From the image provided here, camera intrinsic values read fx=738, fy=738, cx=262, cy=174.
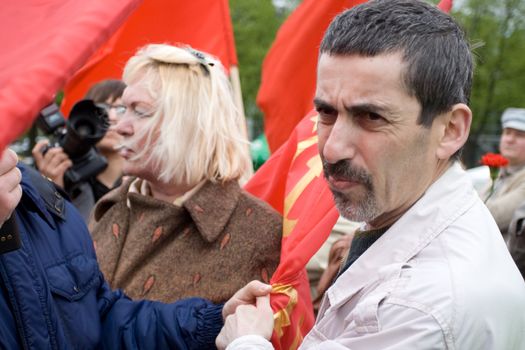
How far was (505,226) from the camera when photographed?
4.88 metres

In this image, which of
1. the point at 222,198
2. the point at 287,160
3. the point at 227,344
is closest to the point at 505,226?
the point at 287,160

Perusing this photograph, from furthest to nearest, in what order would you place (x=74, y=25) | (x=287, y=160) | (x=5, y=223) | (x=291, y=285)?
(x=287, y=160) < (x=291, y=285) < (x=5, y=223) < (x=74, y=25)

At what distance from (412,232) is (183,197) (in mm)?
1313

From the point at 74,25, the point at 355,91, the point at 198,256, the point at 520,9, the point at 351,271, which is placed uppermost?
the point at 74,25

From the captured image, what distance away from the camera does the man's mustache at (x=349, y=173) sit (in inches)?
67.3

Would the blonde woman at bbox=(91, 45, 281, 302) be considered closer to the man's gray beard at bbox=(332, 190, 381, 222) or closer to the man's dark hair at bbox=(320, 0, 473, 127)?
the man's gray beard at bbox=(332, 190, 381, 222)

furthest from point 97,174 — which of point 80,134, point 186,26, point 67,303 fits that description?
point 67,303

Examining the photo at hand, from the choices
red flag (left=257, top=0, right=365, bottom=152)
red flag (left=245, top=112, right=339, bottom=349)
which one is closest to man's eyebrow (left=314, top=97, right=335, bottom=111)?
red flag (left=245, top=112, right=339, bottom=349)

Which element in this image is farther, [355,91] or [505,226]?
[505,226]

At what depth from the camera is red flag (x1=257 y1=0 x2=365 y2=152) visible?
13.8ft

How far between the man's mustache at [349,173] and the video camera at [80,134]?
8.39ft

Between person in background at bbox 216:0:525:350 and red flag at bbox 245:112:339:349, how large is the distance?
0.60 metres

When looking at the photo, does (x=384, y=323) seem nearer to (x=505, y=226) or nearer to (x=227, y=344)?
(x=227, y=344)

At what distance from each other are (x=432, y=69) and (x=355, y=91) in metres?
0.18
